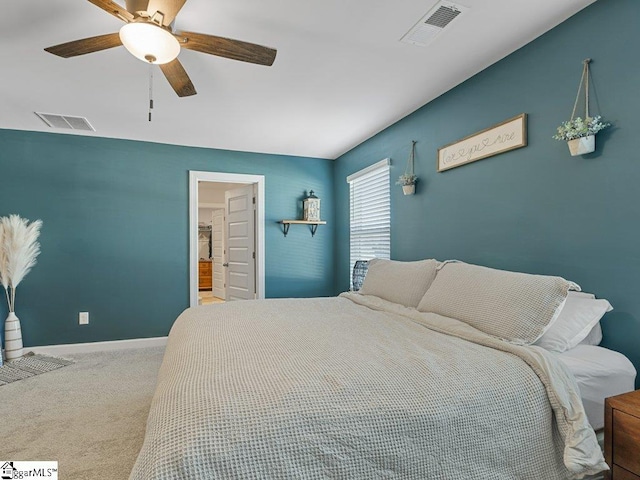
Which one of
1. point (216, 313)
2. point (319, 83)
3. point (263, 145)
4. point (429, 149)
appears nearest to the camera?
point (216, 313)

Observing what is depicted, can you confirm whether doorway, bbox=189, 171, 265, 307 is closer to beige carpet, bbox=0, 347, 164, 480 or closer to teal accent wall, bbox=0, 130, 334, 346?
teal accent wall, bbox=0, 130, 334, 346

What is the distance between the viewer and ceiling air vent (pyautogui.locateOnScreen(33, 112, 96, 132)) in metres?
3.28

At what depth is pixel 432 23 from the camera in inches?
75.7

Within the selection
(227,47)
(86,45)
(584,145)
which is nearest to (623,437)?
(584,145)

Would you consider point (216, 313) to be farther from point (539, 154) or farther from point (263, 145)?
point (263, 145)

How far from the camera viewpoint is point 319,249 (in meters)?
4.91

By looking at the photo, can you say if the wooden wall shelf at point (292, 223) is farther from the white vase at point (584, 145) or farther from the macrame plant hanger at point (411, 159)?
the white vase at point (584, 145)

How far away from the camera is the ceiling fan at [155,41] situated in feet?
5.09

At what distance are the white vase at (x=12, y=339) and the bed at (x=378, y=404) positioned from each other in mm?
3033

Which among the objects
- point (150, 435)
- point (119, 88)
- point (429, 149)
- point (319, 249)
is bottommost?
point (150, 435)

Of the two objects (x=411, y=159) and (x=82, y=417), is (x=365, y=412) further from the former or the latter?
(x=411, y=159)

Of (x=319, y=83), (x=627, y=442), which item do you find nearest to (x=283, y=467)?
(x=627, y=442)

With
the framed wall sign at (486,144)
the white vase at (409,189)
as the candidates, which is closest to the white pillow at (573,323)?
the framed wall sign at (486,144)

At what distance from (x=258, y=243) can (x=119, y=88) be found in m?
2.41
